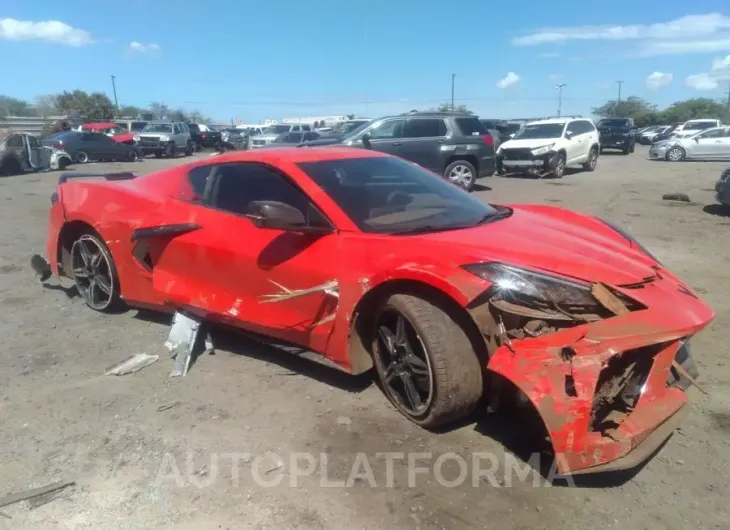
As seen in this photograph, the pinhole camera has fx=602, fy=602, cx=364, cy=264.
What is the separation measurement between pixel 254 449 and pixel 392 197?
175 centimetres

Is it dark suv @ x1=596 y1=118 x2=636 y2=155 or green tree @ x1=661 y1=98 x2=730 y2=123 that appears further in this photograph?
green tree @ x1=661 y1=98 x2=730 y2=123

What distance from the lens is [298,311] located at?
11.4 feet

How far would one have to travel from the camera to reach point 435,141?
44.8 ft

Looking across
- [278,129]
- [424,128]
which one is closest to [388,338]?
[424,128]

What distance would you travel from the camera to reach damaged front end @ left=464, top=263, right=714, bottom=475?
8.09 feet

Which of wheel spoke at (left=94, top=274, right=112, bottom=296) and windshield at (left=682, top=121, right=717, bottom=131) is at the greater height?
windshield at (left=682, top=121, right=717, bottom=131)

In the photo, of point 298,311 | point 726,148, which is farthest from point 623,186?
point 298,311

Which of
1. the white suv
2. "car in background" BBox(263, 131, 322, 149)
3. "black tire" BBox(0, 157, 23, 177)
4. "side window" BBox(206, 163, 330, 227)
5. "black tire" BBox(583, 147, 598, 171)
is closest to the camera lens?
"side window" BBox(206, 163, 330, 227)

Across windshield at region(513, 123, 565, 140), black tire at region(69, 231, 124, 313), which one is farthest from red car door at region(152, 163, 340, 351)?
windshield at region(513, 123, 565, 140)

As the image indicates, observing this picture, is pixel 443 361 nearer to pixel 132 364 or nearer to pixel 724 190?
pixel 132 364

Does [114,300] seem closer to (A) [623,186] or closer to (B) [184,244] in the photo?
(B) [184,244]

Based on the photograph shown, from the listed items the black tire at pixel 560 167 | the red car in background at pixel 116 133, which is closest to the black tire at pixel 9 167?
the red car in background at pixel 116 133

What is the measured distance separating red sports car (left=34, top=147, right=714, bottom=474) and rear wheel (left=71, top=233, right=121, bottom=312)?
32mm

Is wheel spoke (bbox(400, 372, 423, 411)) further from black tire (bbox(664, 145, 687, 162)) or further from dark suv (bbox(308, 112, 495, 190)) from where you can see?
black tire (bbox(664, 145, 687, 162))
